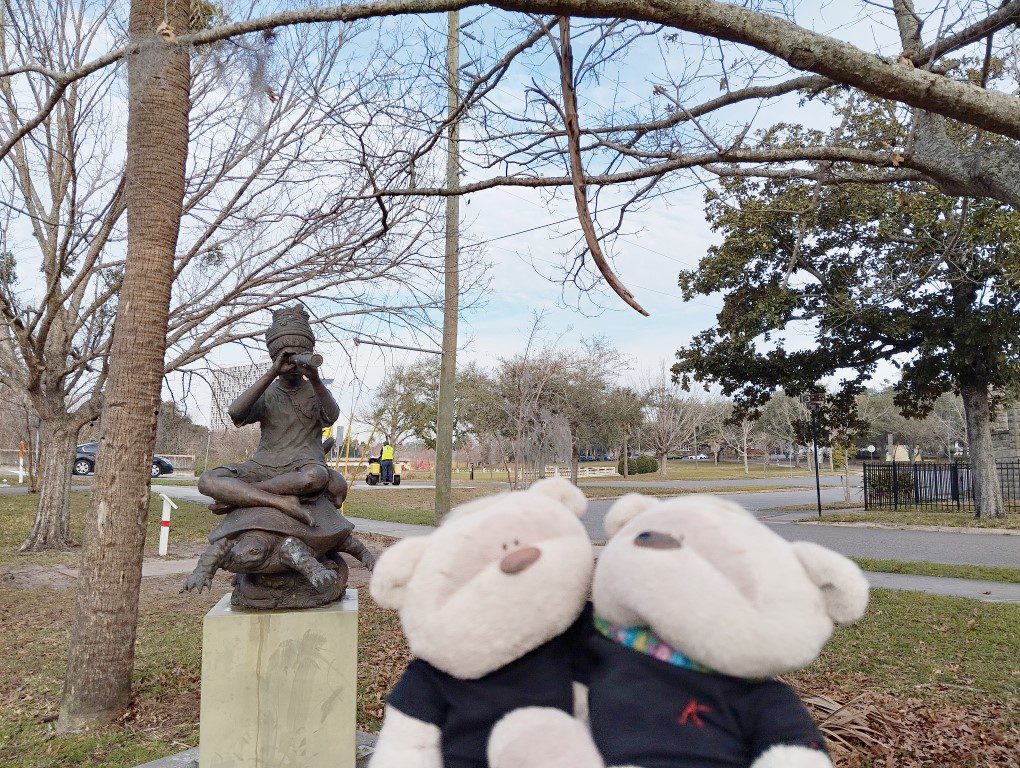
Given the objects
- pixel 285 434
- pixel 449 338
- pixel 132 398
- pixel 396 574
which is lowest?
pixel 396 574

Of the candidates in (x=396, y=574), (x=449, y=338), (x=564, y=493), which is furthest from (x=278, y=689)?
(x=449, y=338)

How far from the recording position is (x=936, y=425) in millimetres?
52812

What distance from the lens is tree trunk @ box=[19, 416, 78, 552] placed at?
11.3 m

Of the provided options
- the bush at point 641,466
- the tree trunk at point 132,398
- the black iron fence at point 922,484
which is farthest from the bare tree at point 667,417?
the tree trunk at point 132,398

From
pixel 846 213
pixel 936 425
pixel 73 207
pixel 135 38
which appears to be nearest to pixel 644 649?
pixel 135 38

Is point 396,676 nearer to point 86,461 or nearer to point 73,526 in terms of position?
point 73,526

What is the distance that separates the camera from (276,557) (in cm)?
356

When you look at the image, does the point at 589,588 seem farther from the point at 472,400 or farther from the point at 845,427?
the point at 472,400

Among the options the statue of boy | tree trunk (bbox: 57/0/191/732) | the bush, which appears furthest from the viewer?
the bush

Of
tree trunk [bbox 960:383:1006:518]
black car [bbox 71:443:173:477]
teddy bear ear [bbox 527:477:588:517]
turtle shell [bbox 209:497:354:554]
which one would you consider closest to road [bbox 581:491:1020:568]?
tree trunk [bbox 960:383:1006:518]

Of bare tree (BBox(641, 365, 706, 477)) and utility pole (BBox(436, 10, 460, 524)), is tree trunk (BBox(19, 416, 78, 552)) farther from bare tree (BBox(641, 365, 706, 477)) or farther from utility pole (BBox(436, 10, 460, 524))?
bare tree (BBox(641, 365, 706, 477))

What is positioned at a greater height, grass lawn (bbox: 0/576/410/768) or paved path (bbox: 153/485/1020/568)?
paved path (bbox: 153/485/1020/568)

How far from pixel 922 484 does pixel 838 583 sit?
22975 mm

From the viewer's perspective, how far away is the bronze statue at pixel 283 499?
3.53 meters
